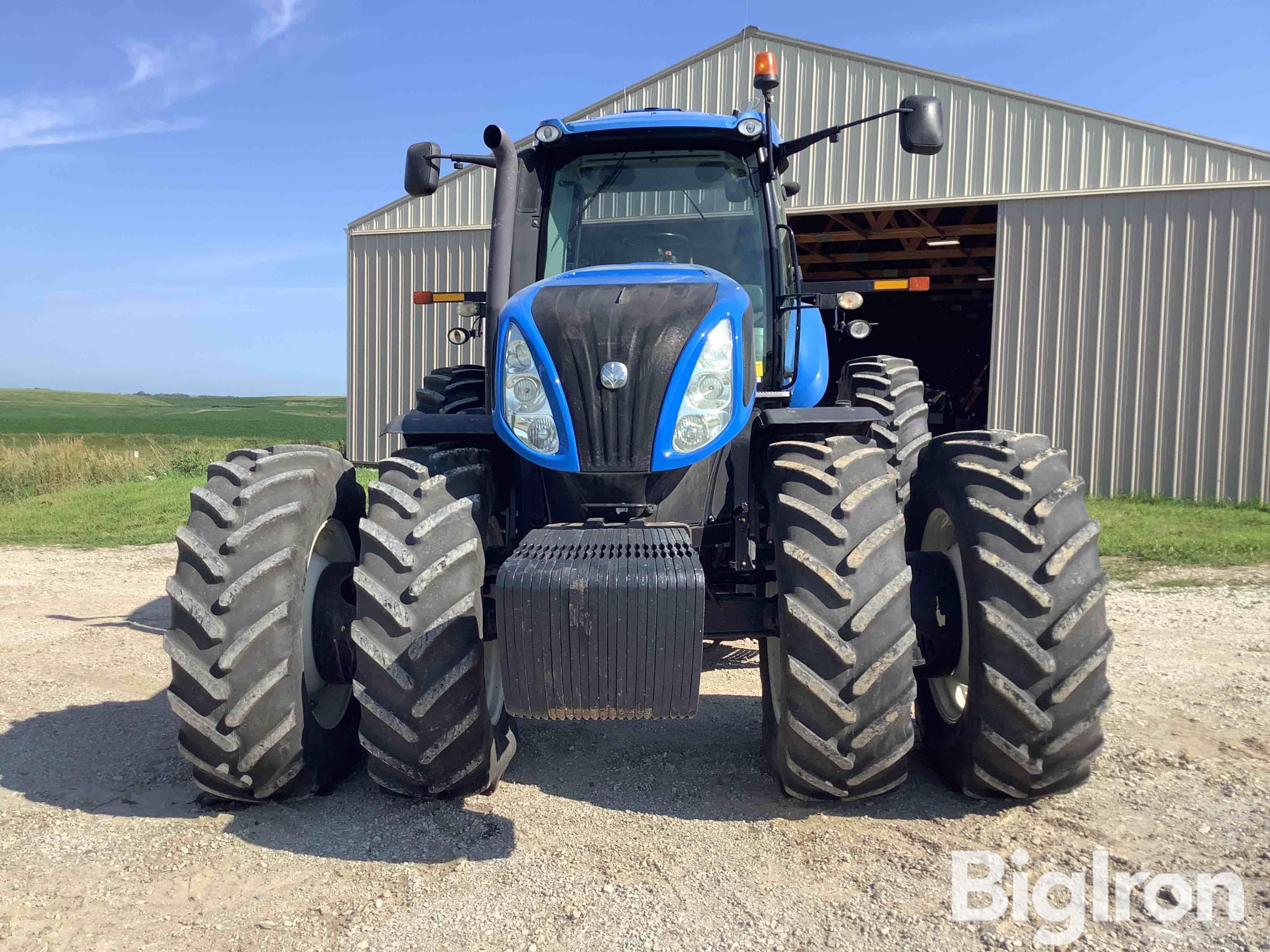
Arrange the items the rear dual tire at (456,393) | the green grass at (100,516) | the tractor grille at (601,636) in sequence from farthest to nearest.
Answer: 1. the green grass at (100,516)
2. the rear dual tire at (456,393)
3. the tractor grille at (601,636)

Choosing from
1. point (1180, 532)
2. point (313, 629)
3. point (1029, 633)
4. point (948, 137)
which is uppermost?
point (948, 137)

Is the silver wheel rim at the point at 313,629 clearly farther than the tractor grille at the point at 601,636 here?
Yes

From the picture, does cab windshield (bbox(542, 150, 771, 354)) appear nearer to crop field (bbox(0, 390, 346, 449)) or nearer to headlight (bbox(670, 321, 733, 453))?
headlight (bbox(670, 321, 733, 453))

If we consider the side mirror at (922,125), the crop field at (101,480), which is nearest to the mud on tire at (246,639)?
the side mirror at (922,125)

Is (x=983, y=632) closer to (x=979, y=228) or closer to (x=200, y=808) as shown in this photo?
(x=200, y=808)

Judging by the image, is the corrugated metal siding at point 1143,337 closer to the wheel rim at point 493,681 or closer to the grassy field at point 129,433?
the grassy field at point 129,433

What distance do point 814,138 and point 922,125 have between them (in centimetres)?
46

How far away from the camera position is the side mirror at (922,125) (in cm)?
409

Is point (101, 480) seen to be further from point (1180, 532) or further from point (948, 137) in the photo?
point (1180, 532)

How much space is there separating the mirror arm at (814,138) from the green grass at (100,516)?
26.1 feet

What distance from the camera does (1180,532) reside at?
34.7 ft

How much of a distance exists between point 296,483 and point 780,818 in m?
2.12

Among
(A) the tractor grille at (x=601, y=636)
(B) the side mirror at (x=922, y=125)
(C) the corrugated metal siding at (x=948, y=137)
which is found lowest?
(A) the tractor grille at (x=601, y=636)

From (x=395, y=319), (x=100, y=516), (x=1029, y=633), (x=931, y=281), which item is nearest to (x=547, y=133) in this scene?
(x=1029, y=633)
